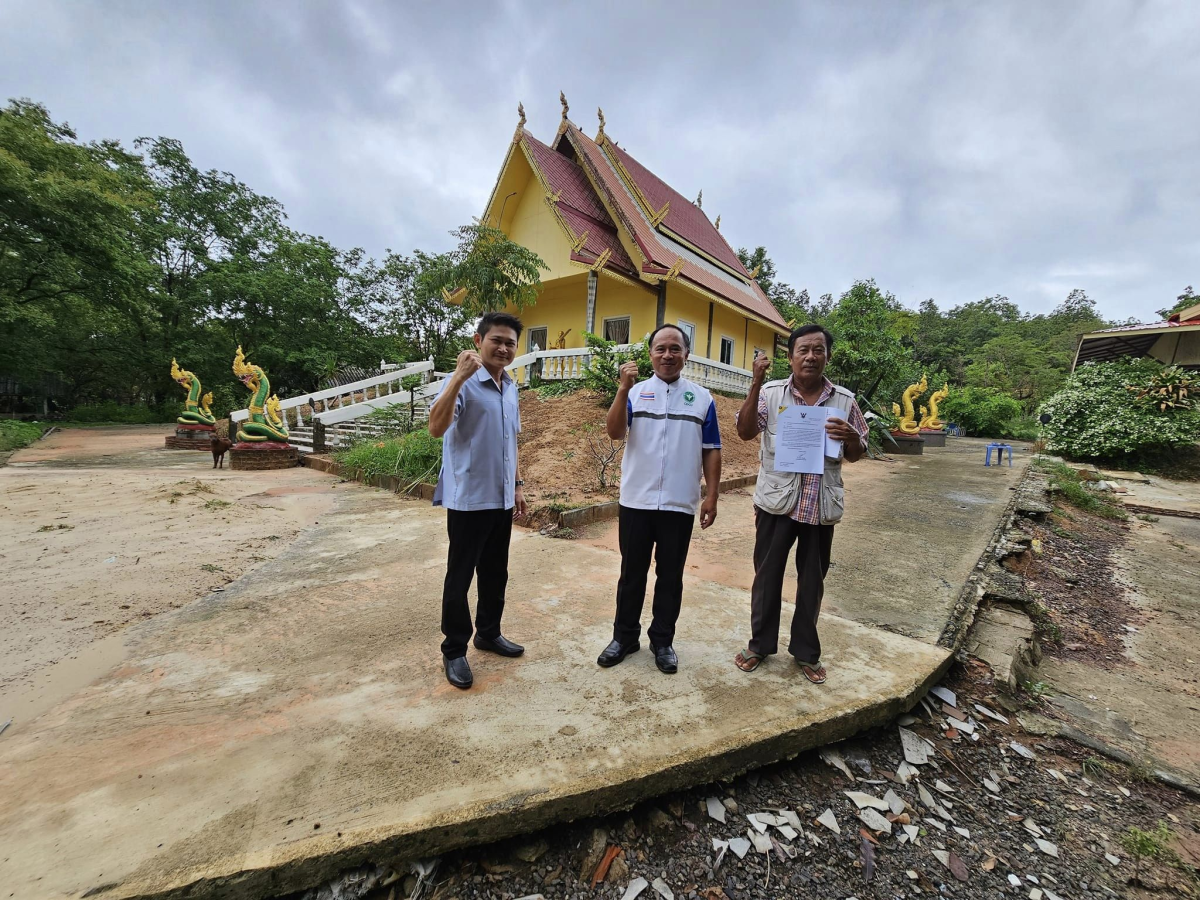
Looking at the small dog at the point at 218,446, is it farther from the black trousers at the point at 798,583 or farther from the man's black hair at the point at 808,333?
the man's black hair at the point at 808,333

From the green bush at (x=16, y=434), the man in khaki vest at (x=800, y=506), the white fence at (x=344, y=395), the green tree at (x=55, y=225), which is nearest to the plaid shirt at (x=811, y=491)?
the man in khaki vest at (x=800, y=506)

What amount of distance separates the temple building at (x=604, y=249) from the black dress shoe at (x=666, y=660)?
32.6 ft

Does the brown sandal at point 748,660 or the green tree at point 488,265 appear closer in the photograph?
the brown sandal at point 748,660

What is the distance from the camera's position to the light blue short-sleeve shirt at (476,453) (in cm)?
192

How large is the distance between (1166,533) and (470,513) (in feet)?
24.1

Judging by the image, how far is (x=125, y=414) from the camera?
17.2m

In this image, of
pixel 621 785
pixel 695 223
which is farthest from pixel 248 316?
pixel 621 785

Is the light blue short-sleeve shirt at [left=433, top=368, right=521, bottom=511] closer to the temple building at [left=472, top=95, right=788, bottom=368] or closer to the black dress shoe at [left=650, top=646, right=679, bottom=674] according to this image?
the black dress shoe at [left=650, top=646, right=679, bottom=674]

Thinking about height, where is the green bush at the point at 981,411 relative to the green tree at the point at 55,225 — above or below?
below

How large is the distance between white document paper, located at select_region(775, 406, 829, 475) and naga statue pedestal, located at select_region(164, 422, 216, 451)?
12.8 meters

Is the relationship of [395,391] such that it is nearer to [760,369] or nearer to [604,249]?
[604,249]

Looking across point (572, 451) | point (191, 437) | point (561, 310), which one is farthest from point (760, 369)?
point (191, 437)

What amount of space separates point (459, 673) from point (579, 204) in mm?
12640

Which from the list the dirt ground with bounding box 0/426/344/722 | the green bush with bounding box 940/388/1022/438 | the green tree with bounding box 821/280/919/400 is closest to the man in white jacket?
the dirt ground with bounding box 0/426/344/722
